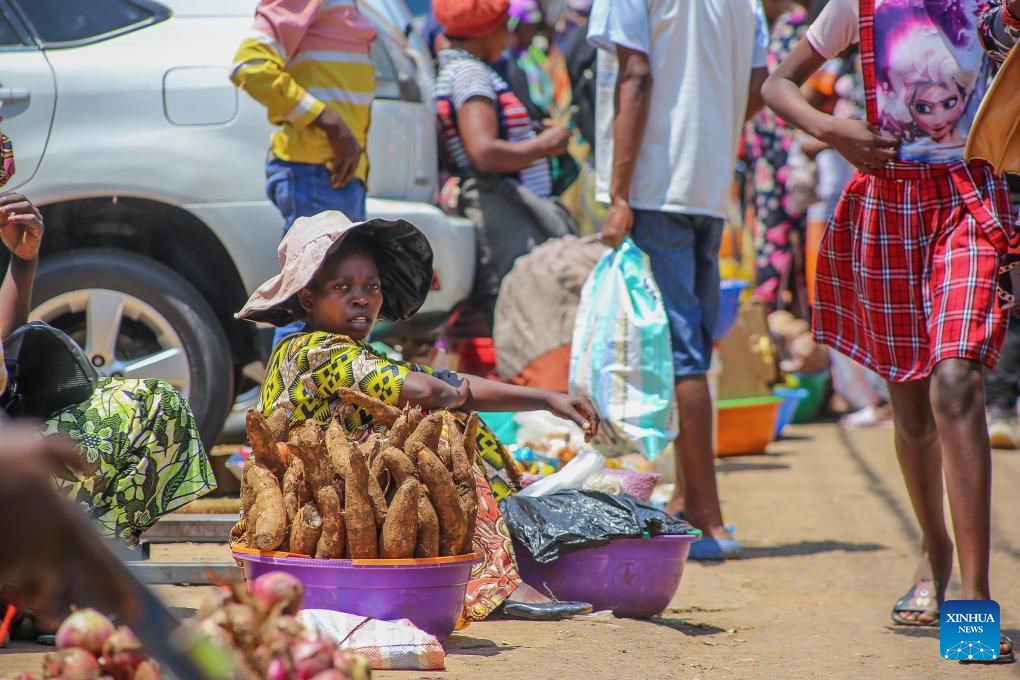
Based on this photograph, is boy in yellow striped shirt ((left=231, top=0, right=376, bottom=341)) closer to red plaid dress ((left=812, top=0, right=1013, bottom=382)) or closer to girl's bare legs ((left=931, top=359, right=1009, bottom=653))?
red plaid dress ((left=812, top=0, right=1013, bottom=382))

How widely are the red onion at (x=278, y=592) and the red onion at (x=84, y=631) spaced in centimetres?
25

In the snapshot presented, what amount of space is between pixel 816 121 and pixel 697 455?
1.59 meters

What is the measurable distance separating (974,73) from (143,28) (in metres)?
3.17

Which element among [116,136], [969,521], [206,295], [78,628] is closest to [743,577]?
[969,521]

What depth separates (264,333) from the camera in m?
5.19

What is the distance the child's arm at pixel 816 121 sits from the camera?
377 cm

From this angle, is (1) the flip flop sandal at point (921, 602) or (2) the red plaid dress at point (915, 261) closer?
(2) the red plaid dress at point (915, 261)

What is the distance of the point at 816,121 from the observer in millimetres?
3914

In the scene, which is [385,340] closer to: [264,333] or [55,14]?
[264,333]

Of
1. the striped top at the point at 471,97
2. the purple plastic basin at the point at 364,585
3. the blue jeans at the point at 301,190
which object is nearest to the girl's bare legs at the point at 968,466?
the purple plastic basin at the point at 364,585

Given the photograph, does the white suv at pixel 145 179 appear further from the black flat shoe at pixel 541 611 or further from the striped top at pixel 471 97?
the black flat shoe at pixel 541 611

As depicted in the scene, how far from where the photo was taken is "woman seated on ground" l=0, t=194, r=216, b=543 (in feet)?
10.4

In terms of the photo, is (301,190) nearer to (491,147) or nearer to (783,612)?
(491,147)

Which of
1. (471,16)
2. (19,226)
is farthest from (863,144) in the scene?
(471,16)
